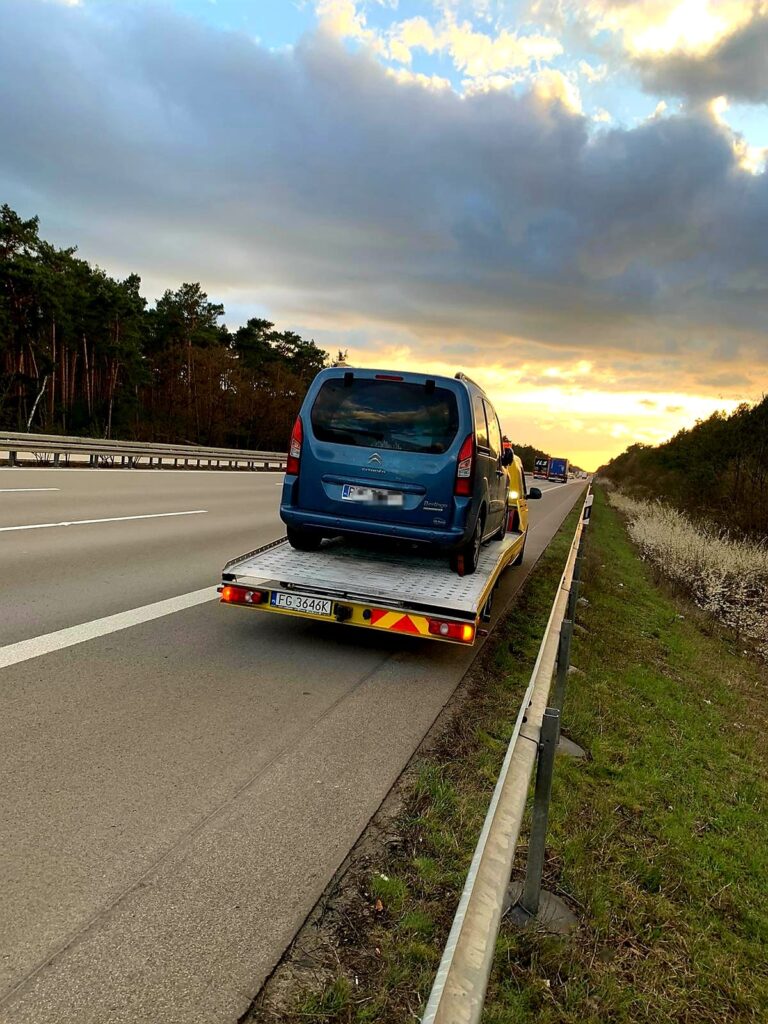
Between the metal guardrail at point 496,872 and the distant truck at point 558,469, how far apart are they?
86.9m

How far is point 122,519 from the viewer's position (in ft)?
37.0

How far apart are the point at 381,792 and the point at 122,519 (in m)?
8.94

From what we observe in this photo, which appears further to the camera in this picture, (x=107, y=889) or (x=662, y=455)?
(x=662, y=455)

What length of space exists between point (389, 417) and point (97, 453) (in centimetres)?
1856

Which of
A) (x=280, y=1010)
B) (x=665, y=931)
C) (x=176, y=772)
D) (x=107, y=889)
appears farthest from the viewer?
(x=176, y=772)

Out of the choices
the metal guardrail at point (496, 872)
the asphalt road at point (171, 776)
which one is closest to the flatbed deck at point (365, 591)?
the asphalt road at point (171, 776)

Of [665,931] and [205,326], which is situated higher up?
[205,326]

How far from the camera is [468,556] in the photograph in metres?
6.49

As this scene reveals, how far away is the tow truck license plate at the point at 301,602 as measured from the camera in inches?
216

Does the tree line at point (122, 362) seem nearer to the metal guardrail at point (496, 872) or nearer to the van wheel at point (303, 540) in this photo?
the van wheel at point (303, 540)

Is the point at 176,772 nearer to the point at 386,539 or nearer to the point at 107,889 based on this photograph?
the point at 107,889

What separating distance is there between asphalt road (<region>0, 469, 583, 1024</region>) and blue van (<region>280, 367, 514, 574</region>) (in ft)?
3.69

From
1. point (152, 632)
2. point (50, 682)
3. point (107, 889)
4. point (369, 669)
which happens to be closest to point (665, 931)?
point (107, 889)

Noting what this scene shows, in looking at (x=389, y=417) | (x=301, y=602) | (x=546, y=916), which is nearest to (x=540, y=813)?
(x=546, y=916)
